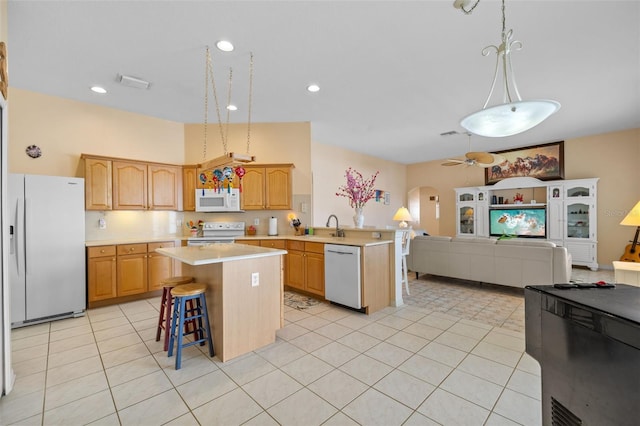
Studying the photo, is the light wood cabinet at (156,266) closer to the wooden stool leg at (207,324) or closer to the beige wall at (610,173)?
the wooden stool leg at (207,324)

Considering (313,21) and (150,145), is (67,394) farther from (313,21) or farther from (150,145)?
(150,145)

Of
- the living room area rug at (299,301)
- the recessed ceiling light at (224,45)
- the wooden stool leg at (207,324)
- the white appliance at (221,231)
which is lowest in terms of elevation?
the living room area rug at (299,301)

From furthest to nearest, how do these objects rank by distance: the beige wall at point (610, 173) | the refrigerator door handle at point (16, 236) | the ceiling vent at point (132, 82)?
the beige wall at point (610, 173) → the ceiling vent at point (132, 82) → the refrigerator door handle at point (16, 236)

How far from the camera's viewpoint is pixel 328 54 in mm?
2930

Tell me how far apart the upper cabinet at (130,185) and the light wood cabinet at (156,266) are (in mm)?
708

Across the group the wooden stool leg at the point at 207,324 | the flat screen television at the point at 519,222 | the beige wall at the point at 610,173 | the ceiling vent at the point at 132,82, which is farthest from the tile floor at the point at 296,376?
the beige wall at the point at 610,173

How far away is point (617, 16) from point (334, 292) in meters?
3.89

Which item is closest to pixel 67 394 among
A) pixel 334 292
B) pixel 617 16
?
pixel 334 292

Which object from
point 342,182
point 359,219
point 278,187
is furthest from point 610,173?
point 278,187

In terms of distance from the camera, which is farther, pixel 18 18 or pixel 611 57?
pixel 611 57

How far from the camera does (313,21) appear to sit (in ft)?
7.96

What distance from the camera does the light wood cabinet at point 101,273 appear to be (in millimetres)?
3607

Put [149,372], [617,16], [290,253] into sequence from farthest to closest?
[290,253], [617,16], [149,372]

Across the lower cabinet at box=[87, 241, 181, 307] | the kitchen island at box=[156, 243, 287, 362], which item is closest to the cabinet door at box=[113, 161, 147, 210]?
the lower cabinet at box=[87, 241, 181, 307]
